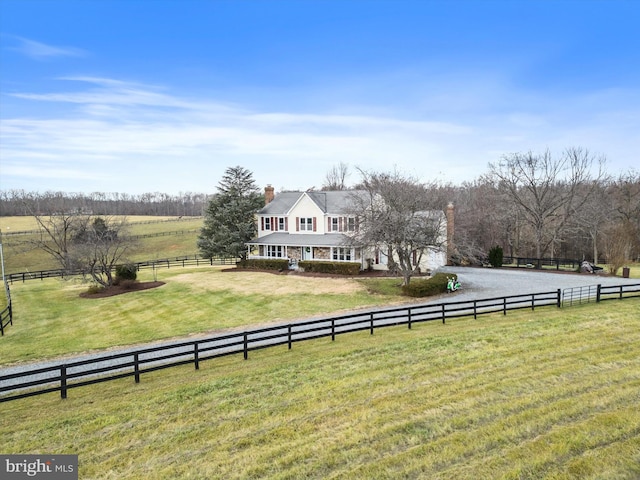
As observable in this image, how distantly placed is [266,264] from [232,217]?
8.72 m

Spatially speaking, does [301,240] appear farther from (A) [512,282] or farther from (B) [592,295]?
(B) [592,295]

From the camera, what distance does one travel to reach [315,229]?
134 ft

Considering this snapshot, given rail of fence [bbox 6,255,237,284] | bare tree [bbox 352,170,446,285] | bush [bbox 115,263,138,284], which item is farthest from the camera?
rail of fence [bbox 6,255,237,284]

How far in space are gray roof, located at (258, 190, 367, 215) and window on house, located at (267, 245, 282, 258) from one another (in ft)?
13.1

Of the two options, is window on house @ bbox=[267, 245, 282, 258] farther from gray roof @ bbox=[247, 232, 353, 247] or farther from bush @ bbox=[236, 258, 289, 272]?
bush @ bbox=[236, 258, 289, 272]

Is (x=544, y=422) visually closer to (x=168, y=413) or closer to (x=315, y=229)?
(x=168, y=413)

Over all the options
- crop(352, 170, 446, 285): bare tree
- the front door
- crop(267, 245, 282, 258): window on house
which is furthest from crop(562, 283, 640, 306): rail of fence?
crop(267, 245, 282, 258): window on house

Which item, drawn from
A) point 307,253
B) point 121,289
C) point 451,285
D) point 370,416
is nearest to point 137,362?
point 370,416

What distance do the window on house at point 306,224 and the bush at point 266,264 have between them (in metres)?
4.25

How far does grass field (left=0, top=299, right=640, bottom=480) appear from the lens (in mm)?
7129

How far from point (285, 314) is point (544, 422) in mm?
15904

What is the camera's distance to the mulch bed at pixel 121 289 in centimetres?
3186

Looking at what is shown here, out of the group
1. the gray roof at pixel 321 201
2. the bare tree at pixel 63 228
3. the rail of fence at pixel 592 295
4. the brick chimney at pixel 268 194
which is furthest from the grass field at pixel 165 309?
the brick chimney at pixel 268 194

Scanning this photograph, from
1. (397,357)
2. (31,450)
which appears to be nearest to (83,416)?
(31,450)
